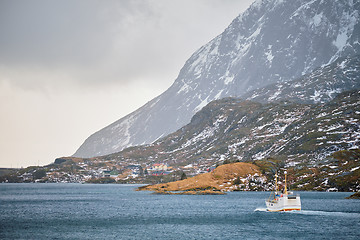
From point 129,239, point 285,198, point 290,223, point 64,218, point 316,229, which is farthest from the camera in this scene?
point 285,198

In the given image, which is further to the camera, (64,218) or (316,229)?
(64,218)

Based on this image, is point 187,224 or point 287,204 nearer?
point 187,224

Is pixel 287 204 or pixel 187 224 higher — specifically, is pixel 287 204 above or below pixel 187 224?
above

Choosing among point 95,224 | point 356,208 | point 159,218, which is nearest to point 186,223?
point 159,218

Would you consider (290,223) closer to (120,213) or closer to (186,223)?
(186,223)

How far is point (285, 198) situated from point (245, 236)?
183 feet

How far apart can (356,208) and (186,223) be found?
6902 centimetres

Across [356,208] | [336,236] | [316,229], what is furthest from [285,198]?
[336,236]

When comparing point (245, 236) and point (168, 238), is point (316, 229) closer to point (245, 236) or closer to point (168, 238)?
point (245, 236)

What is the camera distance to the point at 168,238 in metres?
106

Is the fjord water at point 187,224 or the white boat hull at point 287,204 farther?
the white boat hull at point 287,204

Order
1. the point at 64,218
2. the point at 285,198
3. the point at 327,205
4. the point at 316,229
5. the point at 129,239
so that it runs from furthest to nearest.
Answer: the point at 327,205 < the point at 285,198 < the point at 64,218 < the point at 316,229 < the point at 129,239

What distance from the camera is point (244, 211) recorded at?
16612 centimetres

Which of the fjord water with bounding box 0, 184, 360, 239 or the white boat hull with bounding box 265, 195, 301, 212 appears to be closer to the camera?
the fjord water with bounding box 0, 184, 360, 239
